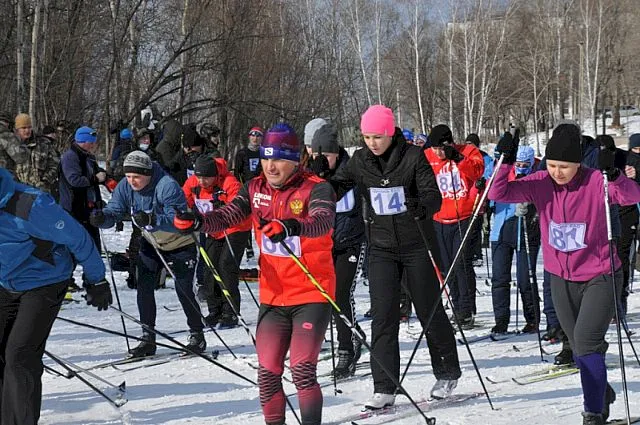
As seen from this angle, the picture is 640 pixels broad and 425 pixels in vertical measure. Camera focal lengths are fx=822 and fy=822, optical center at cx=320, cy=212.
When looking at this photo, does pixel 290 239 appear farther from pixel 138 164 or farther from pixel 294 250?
pixel 138 164

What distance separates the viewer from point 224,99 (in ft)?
73.5

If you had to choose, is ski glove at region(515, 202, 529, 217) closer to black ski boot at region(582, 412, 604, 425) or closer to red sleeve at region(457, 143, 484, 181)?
red sleeve at region(457, 143, 484, 181)

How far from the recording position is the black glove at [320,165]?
5887mm

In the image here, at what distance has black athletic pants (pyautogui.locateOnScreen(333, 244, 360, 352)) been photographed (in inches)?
237

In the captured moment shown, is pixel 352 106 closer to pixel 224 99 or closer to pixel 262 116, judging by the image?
pixel 262 116

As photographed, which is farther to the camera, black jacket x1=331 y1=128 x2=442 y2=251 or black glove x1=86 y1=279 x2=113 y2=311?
black jacket x1=331 y1=128 x2=442 y2=251

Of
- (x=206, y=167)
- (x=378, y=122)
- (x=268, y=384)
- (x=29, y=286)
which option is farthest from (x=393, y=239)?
(x=206, y=167)

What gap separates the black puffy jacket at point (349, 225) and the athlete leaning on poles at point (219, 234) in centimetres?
157

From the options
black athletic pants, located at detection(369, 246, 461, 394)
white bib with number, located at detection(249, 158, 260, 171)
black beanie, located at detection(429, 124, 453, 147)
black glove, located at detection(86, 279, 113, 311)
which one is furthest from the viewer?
white bib with number, located at detection(249, 158, 260, 171)

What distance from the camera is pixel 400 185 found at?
16.4 feet

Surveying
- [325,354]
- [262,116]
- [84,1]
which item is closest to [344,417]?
[325,354]

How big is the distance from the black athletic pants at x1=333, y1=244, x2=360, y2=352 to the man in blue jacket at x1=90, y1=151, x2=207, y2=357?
4.27 ft

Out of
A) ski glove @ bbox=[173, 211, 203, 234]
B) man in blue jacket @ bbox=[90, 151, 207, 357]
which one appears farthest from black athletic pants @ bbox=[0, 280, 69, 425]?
man in blue jacket @ bbox=[90, 151, 207, 357]

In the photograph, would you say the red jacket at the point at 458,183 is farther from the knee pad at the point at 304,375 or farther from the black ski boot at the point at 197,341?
the knee pad at the point at 304,375
